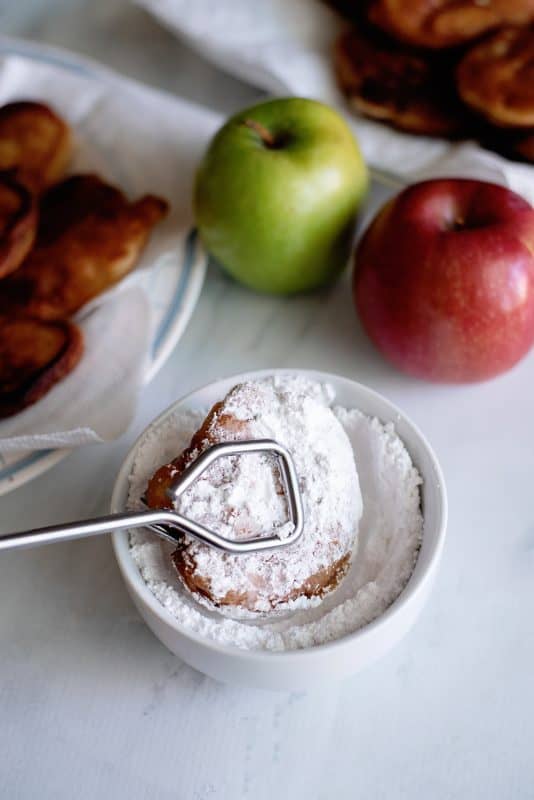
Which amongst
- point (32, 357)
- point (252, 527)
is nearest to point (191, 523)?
point (252, 527)

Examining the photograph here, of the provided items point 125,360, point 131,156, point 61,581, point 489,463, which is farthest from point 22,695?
point 131,156

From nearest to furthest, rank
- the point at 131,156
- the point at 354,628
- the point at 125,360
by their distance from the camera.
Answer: the point at 354,628
the point at 125,360
the point at 131,156

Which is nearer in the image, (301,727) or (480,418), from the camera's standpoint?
(301,727)

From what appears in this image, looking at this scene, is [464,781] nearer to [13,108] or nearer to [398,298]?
[398,298]

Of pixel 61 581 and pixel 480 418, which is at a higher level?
pixel 480 418

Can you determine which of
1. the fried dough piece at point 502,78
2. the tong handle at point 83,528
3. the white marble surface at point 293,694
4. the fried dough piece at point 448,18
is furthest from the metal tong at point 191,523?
the fried dough piece at point 448,18

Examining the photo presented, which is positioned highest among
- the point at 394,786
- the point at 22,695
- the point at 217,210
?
the point at 217,210
